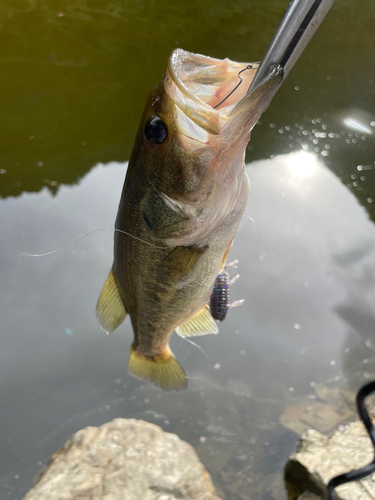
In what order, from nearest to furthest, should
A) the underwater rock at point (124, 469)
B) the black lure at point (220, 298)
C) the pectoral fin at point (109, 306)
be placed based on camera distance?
the pectoral fin at point (109, 306) < the black lure at point (220, 298) < the underwater rock at point (124, 469)

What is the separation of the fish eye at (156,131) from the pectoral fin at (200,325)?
2.74 feet

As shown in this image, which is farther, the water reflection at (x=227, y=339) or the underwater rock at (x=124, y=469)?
the water reflection at (x=227, y=339)

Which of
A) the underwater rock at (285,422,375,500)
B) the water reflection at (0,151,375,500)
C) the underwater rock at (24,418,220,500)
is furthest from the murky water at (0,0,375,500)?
the underwater rock at (24,418,220,500)

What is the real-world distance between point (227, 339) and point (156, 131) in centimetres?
264

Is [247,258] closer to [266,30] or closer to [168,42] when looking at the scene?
[168,42]

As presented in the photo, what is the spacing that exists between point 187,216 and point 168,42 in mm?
4710

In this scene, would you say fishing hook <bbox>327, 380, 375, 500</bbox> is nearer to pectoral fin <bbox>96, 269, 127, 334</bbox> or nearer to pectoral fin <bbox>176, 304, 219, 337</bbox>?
pectoral fin <bbox>176, 304, 219, 337</bbox>

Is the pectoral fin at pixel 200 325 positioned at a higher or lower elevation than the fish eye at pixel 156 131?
lower

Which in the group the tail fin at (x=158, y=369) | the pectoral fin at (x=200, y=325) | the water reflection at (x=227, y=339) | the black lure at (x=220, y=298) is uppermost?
the black lure at (x=220, y=298)

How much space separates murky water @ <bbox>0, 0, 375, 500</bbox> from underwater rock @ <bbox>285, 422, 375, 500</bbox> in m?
0.19

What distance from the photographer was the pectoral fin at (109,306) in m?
1.35

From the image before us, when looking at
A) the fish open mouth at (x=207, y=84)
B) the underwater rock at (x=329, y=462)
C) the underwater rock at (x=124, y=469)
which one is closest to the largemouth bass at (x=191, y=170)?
the fish open mouth at (x=207, y=84)

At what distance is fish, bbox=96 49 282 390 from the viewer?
796mm

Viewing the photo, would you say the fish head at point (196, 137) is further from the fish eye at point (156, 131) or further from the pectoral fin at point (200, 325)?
the pectoral fin at point (200, 325)
